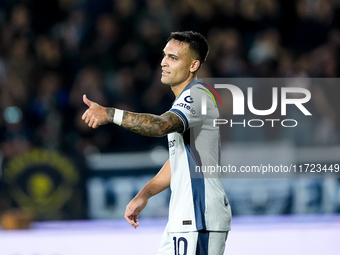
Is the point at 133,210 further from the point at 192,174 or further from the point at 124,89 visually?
the point at 124,89

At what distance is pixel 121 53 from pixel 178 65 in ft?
17.0

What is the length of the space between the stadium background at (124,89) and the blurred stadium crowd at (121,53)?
2cm

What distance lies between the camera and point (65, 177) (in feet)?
24.8

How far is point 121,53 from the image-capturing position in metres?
9.10

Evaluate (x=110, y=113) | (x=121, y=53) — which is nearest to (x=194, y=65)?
(x=110, y=113)

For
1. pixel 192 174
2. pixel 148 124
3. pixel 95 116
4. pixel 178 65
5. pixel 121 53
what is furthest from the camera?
pixel 121 53

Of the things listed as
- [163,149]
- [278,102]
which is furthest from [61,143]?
[278,102]

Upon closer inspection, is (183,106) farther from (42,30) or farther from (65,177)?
(42,30)

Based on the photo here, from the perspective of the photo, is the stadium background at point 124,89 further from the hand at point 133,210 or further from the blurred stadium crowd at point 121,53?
the hand at point 133,210

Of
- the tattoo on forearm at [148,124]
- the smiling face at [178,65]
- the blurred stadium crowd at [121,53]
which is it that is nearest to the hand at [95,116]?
the tattoo on forearm at [148,124]

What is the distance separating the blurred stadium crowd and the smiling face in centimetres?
393

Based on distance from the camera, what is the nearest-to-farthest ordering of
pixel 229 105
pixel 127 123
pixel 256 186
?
pixel 127 123 → pixel 256 186 → pixel 229 105

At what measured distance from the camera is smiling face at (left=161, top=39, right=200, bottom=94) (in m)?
4.04

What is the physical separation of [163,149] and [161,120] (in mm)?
4179
